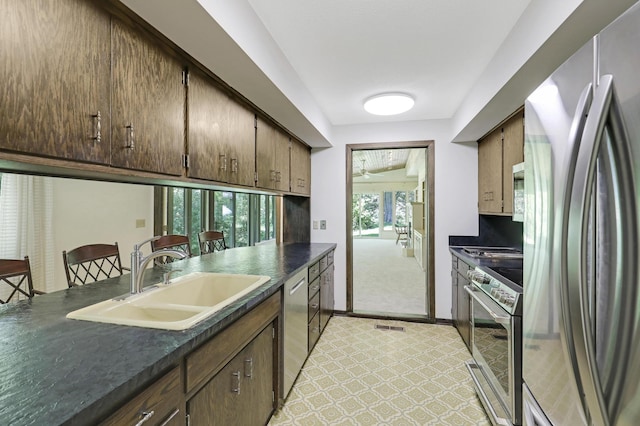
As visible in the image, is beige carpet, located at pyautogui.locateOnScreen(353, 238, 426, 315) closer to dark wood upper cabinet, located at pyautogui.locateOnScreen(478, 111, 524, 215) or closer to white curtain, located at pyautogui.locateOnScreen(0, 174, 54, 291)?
dark wood upper cabinet, located at pyautogui.locateOnScreen(478, 111, 524, 215)

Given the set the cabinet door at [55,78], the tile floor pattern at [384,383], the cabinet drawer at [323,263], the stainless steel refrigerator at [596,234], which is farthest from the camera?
the cabinet drawer at [323,263]

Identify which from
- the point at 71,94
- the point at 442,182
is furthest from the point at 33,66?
the point at 442,182

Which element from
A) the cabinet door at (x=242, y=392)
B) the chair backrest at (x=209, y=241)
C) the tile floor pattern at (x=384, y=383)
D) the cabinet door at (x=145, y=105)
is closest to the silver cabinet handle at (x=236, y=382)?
the cabinet door at (x=242, y=392)

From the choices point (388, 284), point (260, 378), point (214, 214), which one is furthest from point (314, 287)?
point (388, 284)

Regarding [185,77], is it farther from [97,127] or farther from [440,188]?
[440,188]

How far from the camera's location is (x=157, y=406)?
0.86 metres

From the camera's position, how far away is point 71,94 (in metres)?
0.99

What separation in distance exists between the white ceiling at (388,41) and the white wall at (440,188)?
72 centimetres

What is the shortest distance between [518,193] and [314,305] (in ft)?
6.17

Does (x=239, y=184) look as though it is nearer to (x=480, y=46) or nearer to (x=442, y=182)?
(x=480, y=46)

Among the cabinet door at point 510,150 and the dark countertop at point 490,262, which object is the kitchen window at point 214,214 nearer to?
the dark countertop at point 490,262

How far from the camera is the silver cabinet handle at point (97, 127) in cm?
107

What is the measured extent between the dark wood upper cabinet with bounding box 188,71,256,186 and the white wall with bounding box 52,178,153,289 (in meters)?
1.61

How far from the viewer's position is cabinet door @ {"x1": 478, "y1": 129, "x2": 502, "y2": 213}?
2.71m
